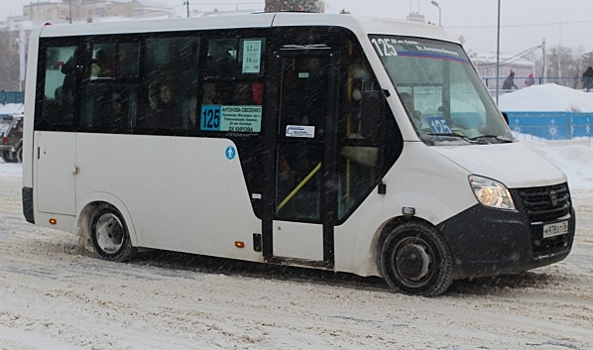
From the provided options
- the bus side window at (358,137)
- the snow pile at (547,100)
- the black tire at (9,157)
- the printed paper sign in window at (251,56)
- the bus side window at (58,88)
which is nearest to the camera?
the bus side window at (358,137)

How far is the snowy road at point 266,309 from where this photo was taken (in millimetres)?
6633

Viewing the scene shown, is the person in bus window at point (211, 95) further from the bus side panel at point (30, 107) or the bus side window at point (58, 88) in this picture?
the bus side panel at point (30, 107)

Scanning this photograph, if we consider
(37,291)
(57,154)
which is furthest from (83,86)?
(37,291)

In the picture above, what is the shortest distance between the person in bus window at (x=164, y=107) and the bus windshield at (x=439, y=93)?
2443 millimetres

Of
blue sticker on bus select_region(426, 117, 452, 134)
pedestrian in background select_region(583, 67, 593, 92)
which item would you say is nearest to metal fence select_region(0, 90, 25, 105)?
pedestrian in background select_region(583, 67, 593, 92)

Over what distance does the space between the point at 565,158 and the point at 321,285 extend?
15.7 meters

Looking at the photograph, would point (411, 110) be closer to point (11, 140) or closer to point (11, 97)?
point (11, 140)

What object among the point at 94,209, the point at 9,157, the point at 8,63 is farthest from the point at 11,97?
the point at 94,209

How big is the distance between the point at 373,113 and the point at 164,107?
8.95ft

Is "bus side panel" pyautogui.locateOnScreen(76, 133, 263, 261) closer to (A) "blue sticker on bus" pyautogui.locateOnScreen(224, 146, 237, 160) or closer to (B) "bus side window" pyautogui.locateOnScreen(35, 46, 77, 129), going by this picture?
(A) "blue sticker on bus" pyautogui.locateOnScreen(224, 146, 237, 160)

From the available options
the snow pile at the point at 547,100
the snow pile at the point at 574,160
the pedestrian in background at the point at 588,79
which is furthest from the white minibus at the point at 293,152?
the pedestrian in background at the point at 588,79

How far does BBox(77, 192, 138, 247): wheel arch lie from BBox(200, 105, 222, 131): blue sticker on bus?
1519 millimetres

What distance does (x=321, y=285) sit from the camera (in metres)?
8.93

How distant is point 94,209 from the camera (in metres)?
10.7
